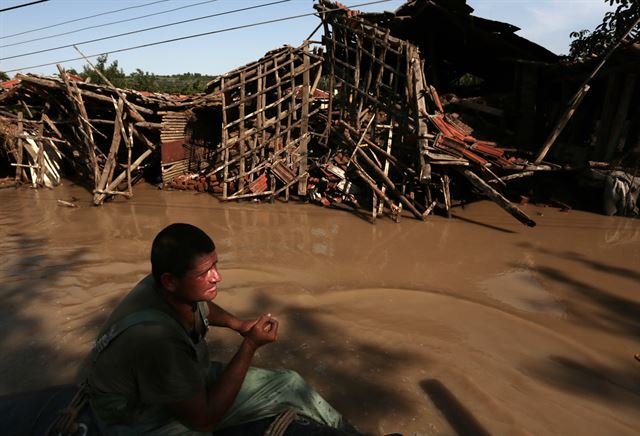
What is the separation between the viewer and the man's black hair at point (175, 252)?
1683mm

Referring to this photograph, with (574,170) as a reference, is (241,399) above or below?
below

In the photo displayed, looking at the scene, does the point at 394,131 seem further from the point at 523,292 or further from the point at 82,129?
the point at 82,129

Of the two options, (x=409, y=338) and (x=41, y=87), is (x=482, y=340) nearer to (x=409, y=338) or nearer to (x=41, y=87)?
(x=409, y=338)

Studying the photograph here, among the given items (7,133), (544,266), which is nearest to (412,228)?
(544,266)

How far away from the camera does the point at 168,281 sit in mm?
1712

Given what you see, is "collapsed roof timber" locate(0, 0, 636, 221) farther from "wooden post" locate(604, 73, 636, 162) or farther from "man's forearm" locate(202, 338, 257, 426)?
"man's forearm" locate(202, 338, 257, 426)

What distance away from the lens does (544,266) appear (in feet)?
18.9

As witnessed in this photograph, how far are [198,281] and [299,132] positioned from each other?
8923mm

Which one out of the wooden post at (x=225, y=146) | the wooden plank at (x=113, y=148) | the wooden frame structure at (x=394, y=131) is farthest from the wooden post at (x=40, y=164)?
the wooden frame structure at (x=394, y=131)

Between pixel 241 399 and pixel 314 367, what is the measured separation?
1.60m

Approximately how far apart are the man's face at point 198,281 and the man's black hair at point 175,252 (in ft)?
0.08

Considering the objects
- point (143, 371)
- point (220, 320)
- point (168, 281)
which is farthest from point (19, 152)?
point (143, 371)

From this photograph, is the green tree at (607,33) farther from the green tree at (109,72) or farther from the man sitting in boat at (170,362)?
the green tree at (109,72)

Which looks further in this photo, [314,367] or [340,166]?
[340,166]
